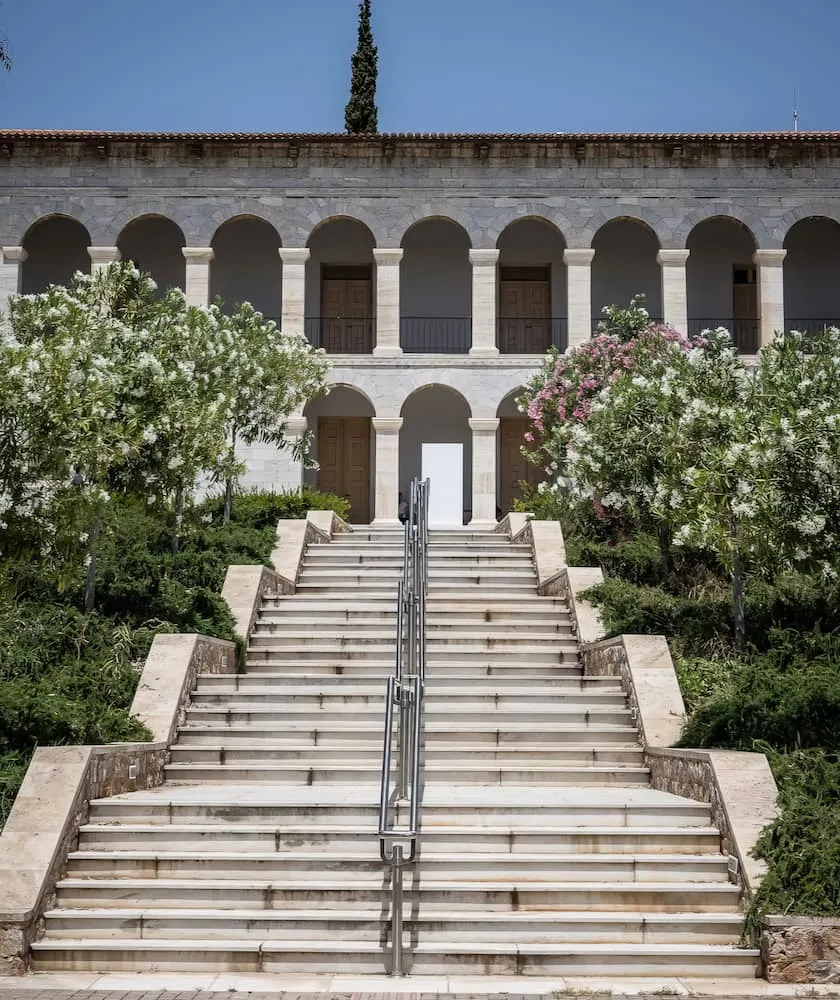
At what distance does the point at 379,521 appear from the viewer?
2341 centimetres

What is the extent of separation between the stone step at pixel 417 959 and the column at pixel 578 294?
58.9 ft

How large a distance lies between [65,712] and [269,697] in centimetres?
218

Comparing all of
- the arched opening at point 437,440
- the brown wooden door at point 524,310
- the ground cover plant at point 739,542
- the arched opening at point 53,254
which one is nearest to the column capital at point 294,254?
the arched opening at point 437,440

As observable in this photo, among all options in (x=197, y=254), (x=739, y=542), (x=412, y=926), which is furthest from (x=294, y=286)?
(x=412, y=926)

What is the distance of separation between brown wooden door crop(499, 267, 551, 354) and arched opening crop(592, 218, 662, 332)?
1166 mm

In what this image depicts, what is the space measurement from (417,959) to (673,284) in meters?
19.1

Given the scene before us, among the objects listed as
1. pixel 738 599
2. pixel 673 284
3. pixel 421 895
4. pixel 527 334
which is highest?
pixel 673 284

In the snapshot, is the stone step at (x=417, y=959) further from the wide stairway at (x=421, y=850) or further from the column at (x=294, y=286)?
the column at (x=294, y=286)

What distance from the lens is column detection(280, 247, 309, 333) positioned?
2397 centimetres

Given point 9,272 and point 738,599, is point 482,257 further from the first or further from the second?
point 738,599

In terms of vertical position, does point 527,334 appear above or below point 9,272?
below

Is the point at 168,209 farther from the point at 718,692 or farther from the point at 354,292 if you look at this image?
the point at 718,692

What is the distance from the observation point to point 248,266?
26.5 meters

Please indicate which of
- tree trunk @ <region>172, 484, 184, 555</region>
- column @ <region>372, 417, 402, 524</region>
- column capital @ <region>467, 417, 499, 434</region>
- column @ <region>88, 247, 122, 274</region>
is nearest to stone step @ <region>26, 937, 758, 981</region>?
tree trunk @ <region>172, 484, 184, 555</region>
